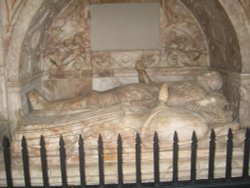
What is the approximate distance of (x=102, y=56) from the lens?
15.9 feet

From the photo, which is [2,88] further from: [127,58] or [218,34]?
[218,34]

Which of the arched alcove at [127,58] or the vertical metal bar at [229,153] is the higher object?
the arched alcove at [127,58]

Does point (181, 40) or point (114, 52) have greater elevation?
point (181, 40)

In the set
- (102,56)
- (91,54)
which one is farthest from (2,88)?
(102,56)

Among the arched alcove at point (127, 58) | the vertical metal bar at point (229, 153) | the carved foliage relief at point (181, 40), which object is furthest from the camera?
the carved foliage relief at point (181, 40)

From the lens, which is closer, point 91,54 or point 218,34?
point 218,34

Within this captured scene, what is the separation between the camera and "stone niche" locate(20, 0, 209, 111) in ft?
15.5

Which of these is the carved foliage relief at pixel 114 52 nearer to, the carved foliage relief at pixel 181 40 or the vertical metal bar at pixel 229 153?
the carved foliage relief at pixel 181 40

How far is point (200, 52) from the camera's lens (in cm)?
488

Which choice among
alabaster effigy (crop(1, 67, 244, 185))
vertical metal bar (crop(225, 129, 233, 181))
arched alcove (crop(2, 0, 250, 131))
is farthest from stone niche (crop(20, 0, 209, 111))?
vertical metal bar (crop(225, 129, 233, 181))

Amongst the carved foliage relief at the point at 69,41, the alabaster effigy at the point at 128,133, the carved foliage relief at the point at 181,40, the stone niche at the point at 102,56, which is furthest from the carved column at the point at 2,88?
the carved foliage relief at the point at 181,40

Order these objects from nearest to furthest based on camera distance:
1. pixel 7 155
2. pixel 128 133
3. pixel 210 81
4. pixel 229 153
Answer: pixel 7 155 → pixel 229 153 → pixel 128 133 → pixel 210 81

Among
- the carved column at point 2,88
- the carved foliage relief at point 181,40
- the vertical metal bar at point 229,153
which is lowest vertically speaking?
the vertical metal bar at point 229,153

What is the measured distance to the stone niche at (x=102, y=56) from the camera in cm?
472
